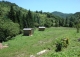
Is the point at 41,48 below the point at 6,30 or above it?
below

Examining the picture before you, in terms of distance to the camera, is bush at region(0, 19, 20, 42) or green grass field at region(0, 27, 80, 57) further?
bush at region(0, 19, 20, 42)

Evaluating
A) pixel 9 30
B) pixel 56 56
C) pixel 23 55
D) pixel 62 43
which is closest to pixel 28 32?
pixel 9 30

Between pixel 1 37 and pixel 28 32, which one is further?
pixel 28 32

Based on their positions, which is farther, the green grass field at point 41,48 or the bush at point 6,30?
the bush at point 6,30

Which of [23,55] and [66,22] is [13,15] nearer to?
[23,55]

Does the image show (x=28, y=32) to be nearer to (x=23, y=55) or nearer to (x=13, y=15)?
(x=13, y=15)

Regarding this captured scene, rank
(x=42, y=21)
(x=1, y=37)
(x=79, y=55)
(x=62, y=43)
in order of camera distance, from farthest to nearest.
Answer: (x=42, y=21), (x=1, y=37), (x=62, y=43), (x=79, y=55)

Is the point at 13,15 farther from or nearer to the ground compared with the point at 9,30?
farther from the ground

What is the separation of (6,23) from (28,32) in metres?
9.44

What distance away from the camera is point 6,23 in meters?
57.3

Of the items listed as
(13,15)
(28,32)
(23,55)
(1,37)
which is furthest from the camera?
(13,15)

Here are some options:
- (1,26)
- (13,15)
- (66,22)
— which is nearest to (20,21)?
(13,15)

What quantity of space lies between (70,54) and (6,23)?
1584 inches

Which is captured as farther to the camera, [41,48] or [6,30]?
[6,30]
